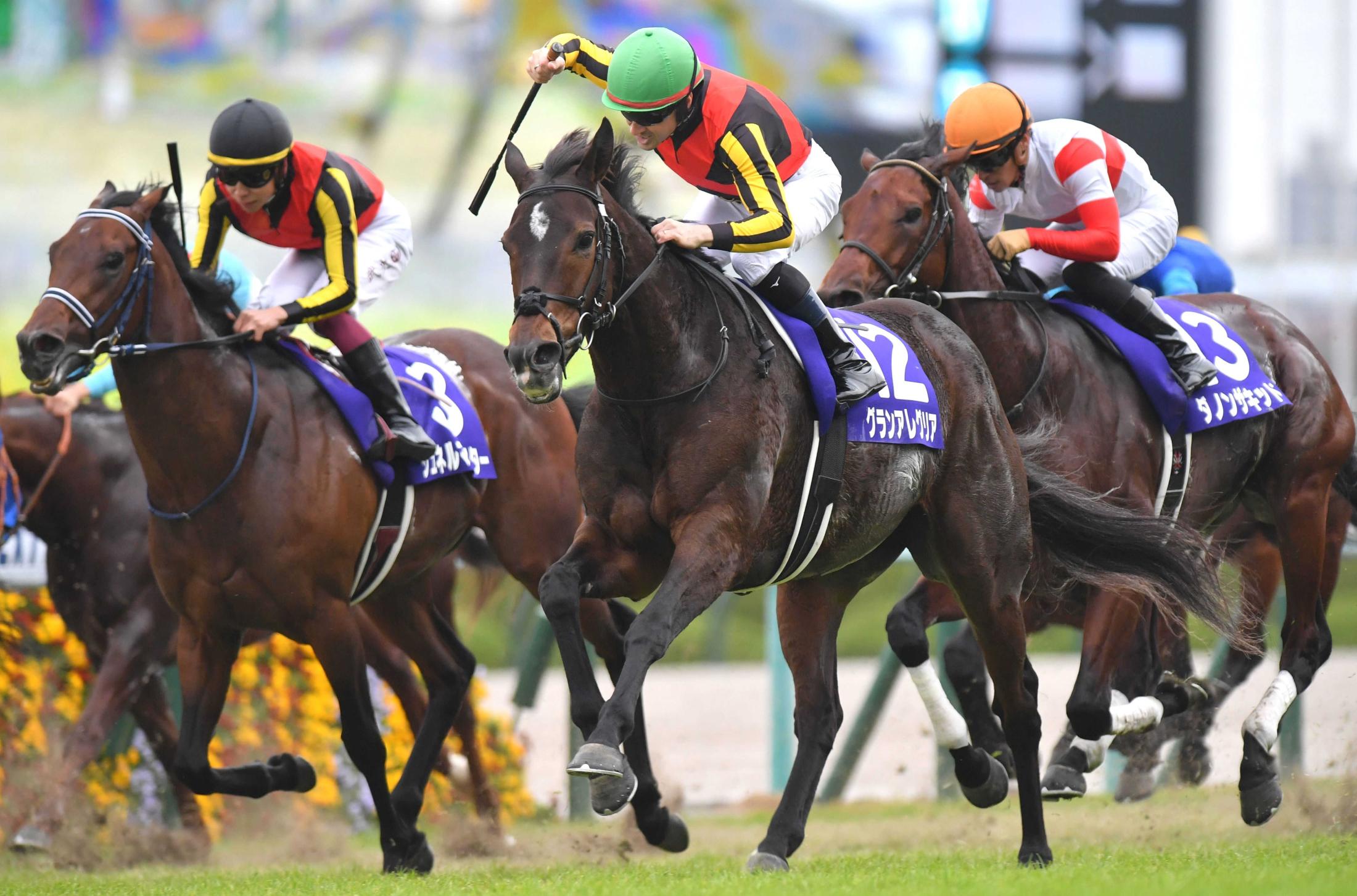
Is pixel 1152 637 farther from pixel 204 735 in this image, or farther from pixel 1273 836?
pixel 204 735

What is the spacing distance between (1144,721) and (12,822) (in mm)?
4214

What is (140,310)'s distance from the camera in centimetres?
552

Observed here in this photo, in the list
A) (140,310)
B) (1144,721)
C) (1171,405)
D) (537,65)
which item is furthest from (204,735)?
(1171,405)

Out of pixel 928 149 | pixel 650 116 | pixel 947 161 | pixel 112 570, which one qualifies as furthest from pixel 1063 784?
pixel 112 570

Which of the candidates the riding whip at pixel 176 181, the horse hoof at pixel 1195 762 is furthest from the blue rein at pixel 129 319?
the horse hoof at pixel 1195 762

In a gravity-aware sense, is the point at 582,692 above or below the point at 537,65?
below

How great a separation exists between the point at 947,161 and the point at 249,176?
7.78 ft

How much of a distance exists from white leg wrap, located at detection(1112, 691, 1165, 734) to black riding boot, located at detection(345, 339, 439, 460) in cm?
254

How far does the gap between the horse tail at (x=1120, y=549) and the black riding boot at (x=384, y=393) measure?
82.0 inches

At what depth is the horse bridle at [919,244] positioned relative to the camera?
5895 mm

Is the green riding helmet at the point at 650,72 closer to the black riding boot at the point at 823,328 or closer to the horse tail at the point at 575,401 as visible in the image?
the black riding boot at the point at 823,328

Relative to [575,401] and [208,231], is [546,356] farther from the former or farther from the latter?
[575,401]

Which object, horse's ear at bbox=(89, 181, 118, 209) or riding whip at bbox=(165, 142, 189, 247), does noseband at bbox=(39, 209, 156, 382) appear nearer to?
horse's ear at bbox=(89, 181, 118, 209)

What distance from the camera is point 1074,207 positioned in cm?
630
